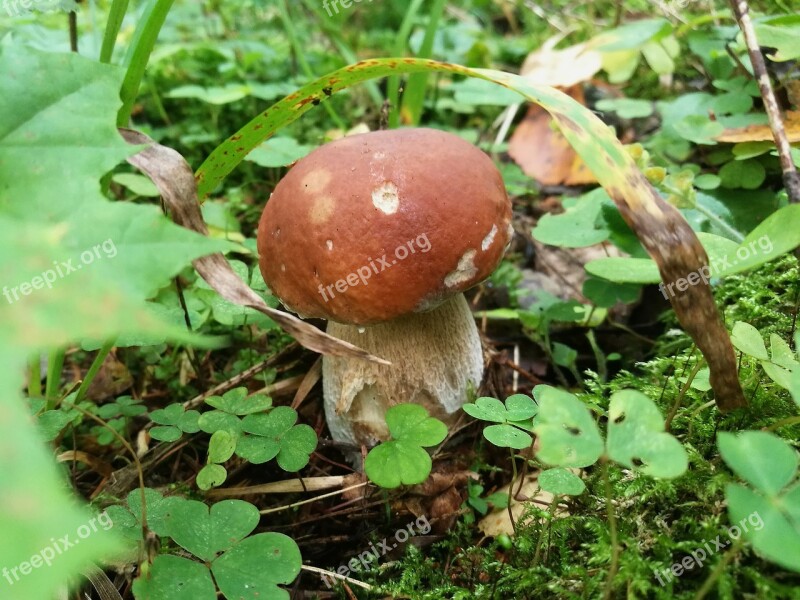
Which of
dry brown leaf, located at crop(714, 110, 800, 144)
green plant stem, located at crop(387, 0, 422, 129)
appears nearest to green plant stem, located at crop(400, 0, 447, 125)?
green plant stem, located at crop(387, 0, 422, 129)

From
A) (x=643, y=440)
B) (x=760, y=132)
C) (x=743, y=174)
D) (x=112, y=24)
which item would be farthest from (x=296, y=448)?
(x=760, y=132)

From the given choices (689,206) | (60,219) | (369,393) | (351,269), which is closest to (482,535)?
(369,393)

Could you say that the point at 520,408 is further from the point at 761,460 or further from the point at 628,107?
the point at 628,107

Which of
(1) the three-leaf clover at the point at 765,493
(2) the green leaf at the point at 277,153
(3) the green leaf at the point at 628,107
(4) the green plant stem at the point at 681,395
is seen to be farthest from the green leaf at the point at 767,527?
(3) the green leaf at the point at 628,107

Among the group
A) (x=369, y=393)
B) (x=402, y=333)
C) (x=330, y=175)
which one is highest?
(x=330, y=175)

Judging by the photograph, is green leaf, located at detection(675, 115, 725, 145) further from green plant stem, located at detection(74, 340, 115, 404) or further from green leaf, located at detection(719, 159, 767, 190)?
green plant stem, located at detection(74, 340, 115, 404)

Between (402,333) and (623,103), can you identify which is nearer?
(402,333)

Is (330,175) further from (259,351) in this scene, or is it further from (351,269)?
(259,351)
